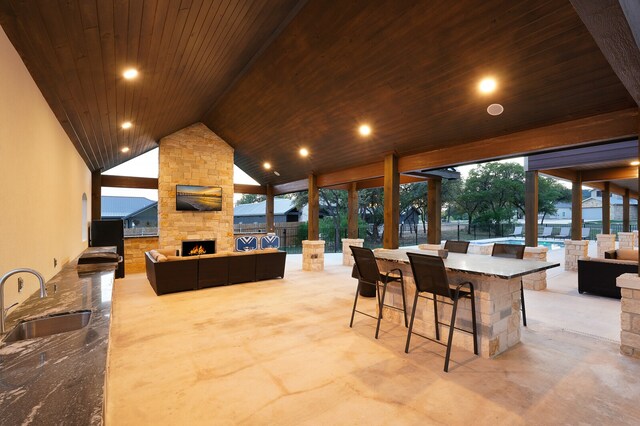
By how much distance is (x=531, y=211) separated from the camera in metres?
7.02

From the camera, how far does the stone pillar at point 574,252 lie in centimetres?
753

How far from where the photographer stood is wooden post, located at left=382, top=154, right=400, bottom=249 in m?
6.02

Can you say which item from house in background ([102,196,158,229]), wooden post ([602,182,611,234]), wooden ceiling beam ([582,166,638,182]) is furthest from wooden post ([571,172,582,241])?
house in background ([102,196,158,229])

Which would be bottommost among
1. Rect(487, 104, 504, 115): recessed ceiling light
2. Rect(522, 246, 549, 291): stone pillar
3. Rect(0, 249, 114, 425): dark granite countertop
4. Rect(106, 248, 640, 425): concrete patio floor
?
Rect(106, 248, 640, 425): concrete patio floor

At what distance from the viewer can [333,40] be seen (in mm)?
4016

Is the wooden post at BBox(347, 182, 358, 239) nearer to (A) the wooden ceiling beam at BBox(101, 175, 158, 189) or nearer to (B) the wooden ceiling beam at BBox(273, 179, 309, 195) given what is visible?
(B) the wooden ceiling beam at BBox(273, 179, 309, 195)

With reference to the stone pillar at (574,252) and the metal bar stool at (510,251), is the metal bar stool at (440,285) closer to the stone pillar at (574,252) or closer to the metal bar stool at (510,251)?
the metal bar stool at (510,251)

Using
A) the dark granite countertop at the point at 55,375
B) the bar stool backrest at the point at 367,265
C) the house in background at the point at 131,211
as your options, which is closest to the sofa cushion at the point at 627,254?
the bar stool backrest at the point at 367,265

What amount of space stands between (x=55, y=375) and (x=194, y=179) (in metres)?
8.21

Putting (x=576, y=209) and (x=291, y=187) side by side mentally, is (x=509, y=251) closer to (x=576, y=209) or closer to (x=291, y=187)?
(x=576, y=209)

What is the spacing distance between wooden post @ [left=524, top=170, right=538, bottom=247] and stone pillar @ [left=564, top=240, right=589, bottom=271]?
175cm

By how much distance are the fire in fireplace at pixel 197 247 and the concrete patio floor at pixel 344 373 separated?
4067mm

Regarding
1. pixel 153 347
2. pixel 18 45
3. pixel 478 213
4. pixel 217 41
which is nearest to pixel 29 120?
pixel 18 45

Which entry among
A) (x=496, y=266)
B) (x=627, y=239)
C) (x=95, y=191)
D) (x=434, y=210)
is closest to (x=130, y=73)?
(x=496, y=266)
